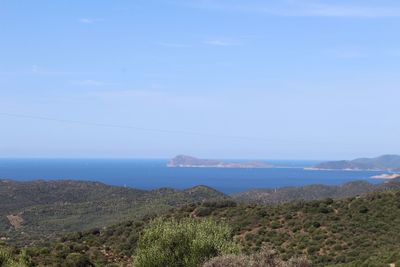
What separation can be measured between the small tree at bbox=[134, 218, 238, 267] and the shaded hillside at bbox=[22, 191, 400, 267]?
30.5ft

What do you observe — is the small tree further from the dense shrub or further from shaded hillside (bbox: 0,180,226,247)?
shaded hillside (bbox: 0,180,226,247)

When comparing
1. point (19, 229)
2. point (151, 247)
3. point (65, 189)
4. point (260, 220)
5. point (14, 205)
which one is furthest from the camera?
point (65, 189)

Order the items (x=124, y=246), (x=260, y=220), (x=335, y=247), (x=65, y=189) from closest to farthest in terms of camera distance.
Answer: (x=335, y=247) < (x=124, y=246) < (x=260, y=220) < (x=65, y=189)

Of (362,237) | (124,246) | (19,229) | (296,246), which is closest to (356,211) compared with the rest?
(362,237)

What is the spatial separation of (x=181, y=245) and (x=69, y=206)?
10774 cm

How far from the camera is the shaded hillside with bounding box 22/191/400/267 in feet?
117

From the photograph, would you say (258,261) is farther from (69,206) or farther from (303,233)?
(69,206)

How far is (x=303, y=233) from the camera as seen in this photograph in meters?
42.6

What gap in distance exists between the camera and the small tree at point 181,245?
23.7m

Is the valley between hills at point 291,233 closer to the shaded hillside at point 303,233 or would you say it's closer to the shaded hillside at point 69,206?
the shaded hillside at point 303,233

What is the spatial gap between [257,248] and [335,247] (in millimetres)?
6281

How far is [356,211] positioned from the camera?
4703 centimetres

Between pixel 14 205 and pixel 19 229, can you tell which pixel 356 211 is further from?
pixel 14 205

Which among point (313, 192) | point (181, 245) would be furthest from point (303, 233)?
point (313, 192)
